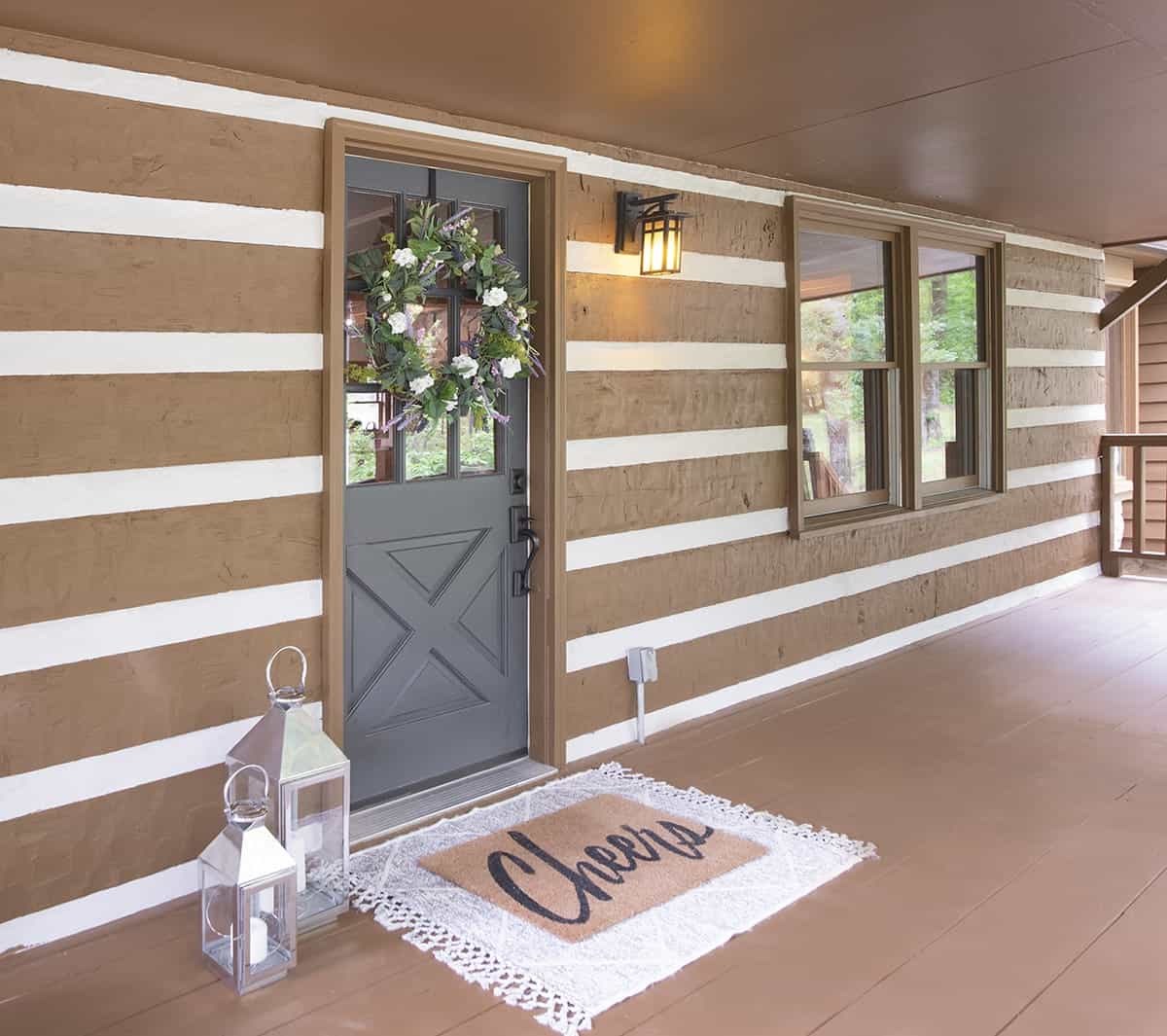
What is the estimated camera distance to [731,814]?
3.47 meters

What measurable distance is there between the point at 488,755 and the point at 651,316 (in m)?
1.82

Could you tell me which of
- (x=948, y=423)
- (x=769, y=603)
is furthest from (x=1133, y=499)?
(x=769, y=603)

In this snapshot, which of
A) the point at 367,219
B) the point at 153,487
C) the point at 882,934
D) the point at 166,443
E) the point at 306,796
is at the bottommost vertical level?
the point at 882,934

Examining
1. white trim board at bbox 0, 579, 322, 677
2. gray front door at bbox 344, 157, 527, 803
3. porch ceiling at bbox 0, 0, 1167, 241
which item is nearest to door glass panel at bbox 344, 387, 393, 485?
gray front door at bbox 344, 157, 527, 803

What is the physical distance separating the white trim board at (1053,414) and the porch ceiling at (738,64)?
2405 millimetres

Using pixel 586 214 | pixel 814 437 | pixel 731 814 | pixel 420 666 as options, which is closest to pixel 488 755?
pixel 420 666

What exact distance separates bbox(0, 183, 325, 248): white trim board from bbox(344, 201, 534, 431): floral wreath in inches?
11.1

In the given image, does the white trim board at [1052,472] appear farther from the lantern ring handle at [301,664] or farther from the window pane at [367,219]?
the lantern ring handle at [301,664]

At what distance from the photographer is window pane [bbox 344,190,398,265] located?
3.35 meters

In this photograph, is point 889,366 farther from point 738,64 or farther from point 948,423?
point 738,64

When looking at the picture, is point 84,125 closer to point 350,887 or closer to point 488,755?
point 350,887

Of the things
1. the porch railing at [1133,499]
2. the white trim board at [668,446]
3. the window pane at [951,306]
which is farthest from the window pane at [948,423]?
the porch railing at [1133,499]

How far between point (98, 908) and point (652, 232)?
2.90 metres

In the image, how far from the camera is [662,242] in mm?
4008
